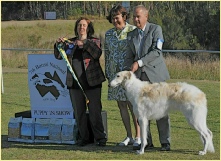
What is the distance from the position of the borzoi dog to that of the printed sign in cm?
145

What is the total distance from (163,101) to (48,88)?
7.65 feet

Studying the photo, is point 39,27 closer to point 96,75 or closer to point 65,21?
point 65,21

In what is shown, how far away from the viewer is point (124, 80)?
732 centimetres

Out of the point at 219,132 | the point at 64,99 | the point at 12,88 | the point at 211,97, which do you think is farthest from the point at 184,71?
the point at 64,99

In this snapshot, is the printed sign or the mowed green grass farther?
the printed sign

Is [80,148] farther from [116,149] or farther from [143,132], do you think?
[143,132]

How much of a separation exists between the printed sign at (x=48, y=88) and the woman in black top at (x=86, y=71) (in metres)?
0.60

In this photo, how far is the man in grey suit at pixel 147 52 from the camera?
727cm

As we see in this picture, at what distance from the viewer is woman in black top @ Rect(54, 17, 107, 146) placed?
7738mm

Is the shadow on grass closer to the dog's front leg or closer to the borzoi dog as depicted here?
the dog's front leg

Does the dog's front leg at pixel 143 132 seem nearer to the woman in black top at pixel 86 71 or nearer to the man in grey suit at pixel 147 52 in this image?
the man in grey suit at pixel 147 52

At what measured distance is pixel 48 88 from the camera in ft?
28.4

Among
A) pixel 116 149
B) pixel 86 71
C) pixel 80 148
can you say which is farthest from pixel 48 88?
pixel 116 149

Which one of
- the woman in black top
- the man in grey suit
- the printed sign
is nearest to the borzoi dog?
the man in grey suit
